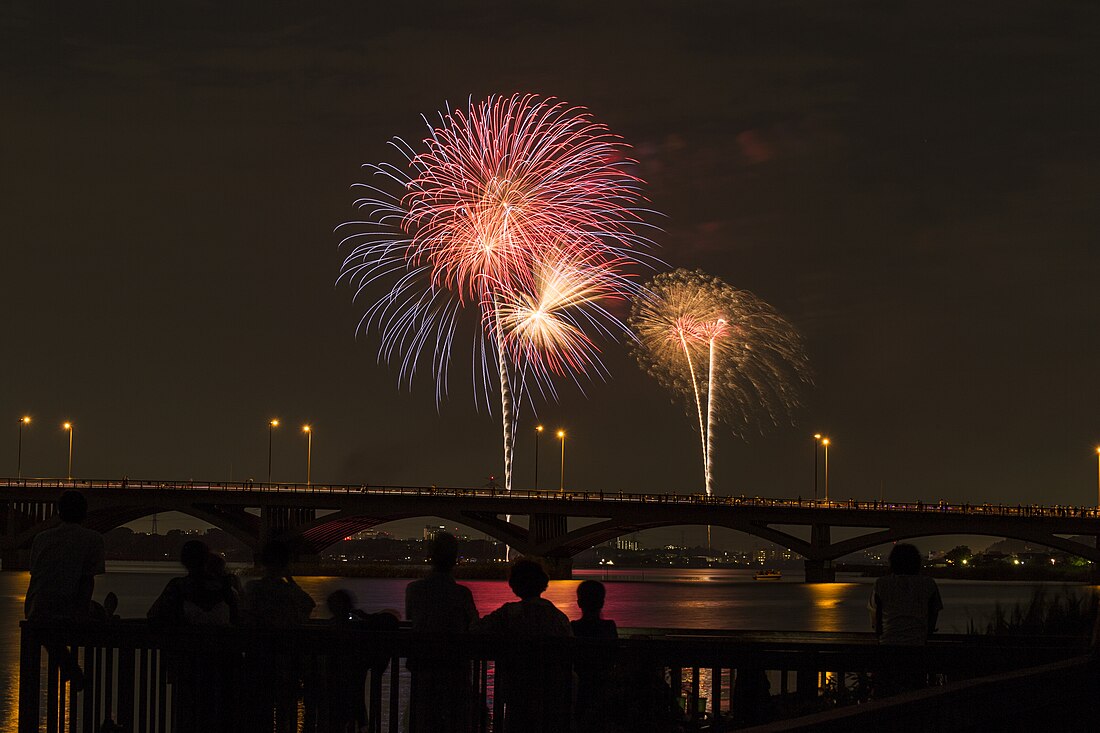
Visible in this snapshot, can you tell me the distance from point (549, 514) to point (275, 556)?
108788 millimetres

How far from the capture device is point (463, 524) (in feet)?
399

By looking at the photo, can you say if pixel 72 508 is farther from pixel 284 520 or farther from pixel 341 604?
pixel 284 520

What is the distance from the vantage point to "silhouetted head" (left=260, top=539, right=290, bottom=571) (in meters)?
12.3

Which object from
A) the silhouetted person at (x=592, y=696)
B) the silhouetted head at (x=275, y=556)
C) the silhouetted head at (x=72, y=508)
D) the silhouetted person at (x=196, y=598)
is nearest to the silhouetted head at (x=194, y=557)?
the silhouetted person at (x=196, y=598)

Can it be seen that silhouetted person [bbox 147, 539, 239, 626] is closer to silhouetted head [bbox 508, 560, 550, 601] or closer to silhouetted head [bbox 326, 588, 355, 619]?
silhouetted head [bbox 326, 588, 355, 619]

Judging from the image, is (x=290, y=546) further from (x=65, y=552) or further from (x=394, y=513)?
(x=394, y=513)

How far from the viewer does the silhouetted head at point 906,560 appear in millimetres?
12383

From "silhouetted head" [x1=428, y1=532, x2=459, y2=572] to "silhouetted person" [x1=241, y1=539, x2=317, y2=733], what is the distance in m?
1.09

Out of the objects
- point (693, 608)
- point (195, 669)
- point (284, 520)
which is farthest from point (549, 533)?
point (195, 669)

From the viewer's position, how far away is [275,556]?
12.3 m

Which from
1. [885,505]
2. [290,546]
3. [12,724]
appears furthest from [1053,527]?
[290,546]

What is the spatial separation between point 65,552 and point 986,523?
362 feet

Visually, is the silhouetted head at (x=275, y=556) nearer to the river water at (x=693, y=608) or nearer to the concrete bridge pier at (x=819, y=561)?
the river water at (x=693, y=608)

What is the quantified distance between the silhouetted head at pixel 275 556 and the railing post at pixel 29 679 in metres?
1.92
